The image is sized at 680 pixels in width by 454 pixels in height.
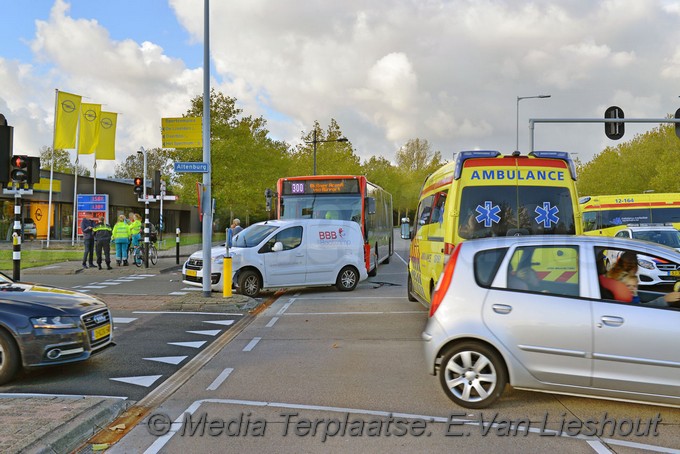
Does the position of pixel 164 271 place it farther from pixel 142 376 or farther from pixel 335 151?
pixel 335 151

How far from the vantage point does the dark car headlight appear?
239 inches

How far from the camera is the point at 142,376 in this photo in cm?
659

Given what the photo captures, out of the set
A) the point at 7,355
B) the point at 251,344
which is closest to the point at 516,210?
the point at 251,344

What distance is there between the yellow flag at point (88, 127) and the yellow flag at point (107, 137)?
0.26 meters

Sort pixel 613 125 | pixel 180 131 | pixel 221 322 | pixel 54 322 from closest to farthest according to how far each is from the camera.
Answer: pixel 54 322 < pixel 221 322 < pixel 180 131 < pixel 613 125

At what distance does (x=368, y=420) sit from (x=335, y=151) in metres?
46.7

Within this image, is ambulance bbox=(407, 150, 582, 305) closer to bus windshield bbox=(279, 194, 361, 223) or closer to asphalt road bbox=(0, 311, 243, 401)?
asphalt road bbox=(0, 311, 243, 401)

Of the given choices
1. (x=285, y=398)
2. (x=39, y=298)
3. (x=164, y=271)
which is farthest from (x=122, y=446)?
(x=164, y=271)

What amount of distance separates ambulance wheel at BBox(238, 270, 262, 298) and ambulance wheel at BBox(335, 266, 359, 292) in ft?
7.07

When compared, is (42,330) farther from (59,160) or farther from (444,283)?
(59,160)

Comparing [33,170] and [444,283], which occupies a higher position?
[33,170]

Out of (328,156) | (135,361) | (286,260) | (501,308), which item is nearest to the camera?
(501,308)

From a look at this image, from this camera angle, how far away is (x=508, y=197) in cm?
832

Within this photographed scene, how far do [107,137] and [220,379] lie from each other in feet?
98.3
